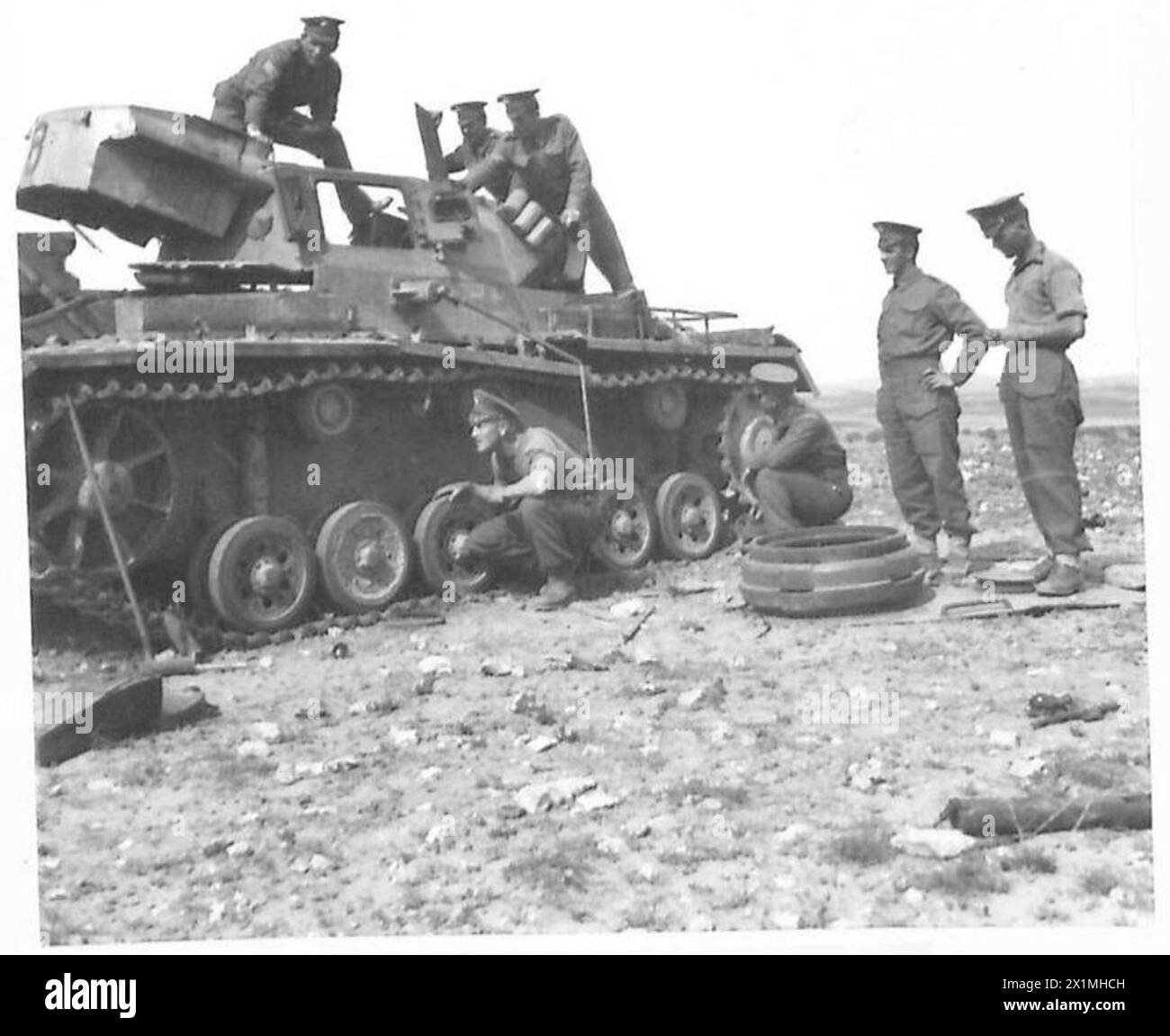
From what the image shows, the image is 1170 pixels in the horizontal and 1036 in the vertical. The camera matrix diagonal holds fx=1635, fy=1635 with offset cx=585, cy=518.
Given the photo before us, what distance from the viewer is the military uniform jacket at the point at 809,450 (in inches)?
348

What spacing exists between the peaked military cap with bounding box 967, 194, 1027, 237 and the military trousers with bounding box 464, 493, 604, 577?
7.79 feet

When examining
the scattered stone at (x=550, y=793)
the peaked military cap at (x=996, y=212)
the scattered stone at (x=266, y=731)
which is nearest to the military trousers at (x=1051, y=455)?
the peaked military cap at (x=996, y=212)

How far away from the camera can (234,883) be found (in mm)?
6344

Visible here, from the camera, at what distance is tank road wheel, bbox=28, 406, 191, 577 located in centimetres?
745

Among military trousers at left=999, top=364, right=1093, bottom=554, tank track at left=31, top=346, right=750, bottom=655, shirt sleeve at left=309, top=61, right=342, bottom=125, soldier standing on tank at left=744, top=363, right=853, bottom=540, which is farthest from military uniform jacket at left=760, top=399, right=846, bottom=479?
shirt sleeve at left=309, top=61, right=342, bottom=125

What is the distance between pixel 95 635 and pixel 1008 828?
4.14 m

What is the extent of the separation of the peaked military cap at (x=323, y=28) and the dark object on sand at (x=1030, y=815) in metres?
4.49

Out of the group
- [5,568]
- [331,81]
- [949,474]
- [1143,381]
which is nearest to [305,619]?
[5,568]

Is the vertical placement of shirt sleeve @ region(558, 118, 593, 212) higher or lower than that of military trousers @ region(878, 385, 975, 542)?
higher

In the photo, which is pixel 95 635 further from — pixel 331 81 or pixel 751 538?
pixel 751 538

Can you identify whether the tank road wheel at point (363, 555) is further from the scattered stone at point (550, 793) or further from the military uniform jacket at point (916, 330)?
the military uniform jacket at point (916, 330)

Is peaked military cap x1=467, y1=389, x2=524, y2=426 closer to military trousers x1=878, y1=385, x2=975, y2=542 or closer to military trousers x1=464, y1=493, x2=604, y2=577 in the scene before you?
military trousers x1=464, y1=493, x2=604, y2=577

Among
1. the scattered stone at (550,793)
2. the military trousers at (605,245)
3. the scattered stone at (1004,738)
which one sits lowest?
the scattered stone at (550,793)

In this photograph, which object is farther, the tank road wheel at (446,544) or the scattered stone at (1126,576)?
the tank road wheel at (446,544)
